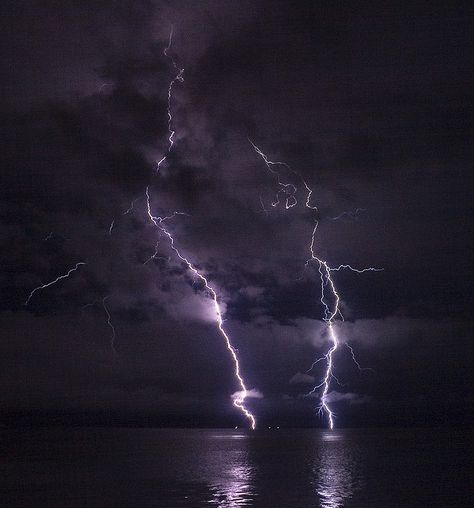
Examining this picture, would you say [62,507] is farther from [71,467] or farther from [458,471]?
[458,471]

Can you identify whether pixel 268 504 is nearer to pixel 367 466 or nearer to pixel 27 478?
pixel 27 478

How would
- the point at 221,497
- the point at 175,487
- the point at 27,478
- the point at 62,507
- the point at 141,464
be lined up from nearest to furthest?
the point at 62,507 → the point at 221,497 → the point at 175,487 → the point at 27,478 → the point at 141,464

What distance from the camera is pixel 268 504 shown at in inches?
690

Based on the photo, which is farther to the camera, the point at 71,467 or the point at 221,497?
the point at 71,467

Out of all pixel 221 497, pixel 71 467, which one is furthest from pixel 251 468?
pixel 221 497

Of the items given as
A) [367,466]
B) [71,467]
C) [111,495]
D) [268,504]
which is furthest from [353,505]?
[71,467]

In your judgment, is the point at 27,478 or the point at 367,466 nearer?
the point at 27,478

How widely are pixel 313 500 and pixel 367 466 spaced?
16110mm

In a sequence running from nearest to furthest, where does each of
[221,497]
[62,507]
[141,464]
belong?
[62,507] < [221,497] < [141,464]

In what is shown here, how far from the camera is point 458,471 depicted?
30094mm

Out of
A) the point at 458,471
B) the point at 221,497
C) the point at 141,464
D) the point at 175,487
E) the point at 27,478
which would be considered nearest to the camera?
the point at 221,497

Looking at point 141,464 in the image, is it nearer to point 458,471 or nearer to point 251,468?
point 251,468

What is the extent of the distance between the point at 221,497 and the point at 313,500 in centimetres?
300

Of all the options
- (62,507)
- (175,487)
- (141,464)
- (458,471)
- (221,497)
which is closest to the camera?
(62,507)
